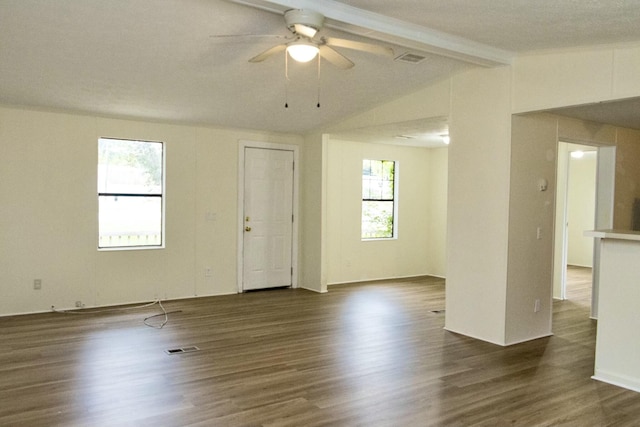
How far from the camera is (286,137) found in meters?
7.49

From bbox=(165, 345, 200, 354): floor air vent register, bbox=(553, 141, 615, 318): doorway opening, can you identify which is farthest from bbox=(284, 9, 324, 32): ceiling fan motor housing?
bbox=(553, 141, 615, 318): doorway opening

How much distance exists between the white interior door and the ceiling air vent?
3189 millimetres

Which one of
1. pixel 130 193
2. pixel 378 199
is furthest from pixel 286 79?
pixel 378 199

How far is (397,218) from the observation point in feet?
28.5

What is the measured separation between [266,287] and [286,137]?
2.30 meters

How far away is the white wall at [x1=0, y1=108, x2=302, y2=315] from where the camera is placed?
18.2ft

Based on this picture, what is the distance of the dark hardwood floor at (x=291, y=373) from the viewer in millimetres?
3098

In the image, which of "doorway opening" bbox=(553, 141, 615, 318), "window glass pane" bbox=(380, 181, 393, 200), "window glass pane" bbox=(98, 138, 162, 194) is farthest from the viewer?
"window glass pane" bbox=(380, 181, 393, 200)

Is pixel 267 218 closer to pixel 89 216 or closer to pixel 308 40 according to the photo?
pixel 89 216

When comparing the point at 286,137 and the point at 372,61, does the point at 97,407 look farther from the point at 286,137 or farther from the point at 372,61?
the point at 286,137

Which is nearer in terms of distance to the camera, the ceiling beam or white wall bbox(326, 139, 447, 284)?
the ceiling beam

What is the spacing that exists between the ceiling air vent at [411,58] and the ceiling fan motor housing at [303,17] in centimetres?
141

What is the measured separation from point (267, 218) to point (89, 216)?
2.47 meters

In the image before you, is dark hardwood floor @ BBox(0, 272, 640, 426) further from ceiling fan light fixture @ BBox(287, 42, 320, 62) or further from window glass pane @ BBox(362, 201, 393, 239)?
window glass pane @ BBox(362, 201, 393, 239)
